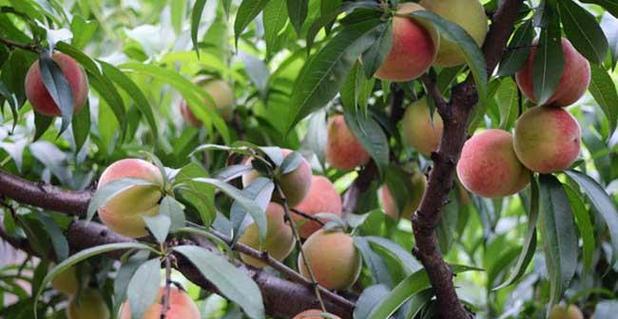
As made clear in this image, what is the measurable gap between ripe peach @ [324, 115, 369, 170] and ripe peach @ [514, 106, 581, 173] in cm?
43

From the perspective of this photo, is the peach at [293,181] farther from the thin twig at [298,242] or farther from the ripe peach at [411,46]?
the ripe peach at [411,46]

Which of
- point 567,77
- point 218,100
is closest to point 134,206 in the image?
point 567,77

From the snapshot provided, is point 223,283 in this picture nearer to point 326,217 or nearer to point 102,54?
point 326,217

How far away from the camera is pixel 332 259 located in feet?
3.21

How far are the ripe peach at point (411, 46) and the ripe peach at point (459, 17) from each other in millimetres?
20

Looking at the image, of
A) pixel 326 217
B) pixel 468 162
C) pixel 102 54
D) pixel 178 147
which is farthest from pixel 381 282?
pixel 102 54

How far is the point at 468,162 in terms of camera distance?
85cm

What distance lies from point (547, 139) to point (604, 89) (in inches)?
4.5

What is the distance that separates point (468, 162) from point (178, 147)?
0.62 metres

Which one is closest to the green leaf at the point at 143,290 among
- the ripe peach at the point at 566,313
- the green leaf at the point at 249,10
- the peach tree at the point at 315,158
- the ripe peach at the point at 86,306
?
the peach tree at the point at 315,158

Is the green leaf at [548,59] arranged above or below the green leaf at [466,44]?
below

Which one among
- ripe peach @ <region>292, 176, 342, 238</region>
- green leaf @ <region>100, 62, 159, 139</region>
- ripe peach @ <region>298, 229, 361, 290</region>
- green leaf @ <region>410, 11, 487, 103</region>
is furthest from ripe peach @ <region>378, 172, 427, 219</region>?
green leaf @ <region>410, 11, 487, 103</region>

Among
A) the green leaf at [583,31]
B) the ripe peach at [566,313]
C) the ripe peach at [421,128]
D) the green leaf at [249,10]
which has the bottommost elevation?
the ripe peach at [566,313]

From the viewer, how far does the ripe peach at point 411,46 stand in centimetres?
70
